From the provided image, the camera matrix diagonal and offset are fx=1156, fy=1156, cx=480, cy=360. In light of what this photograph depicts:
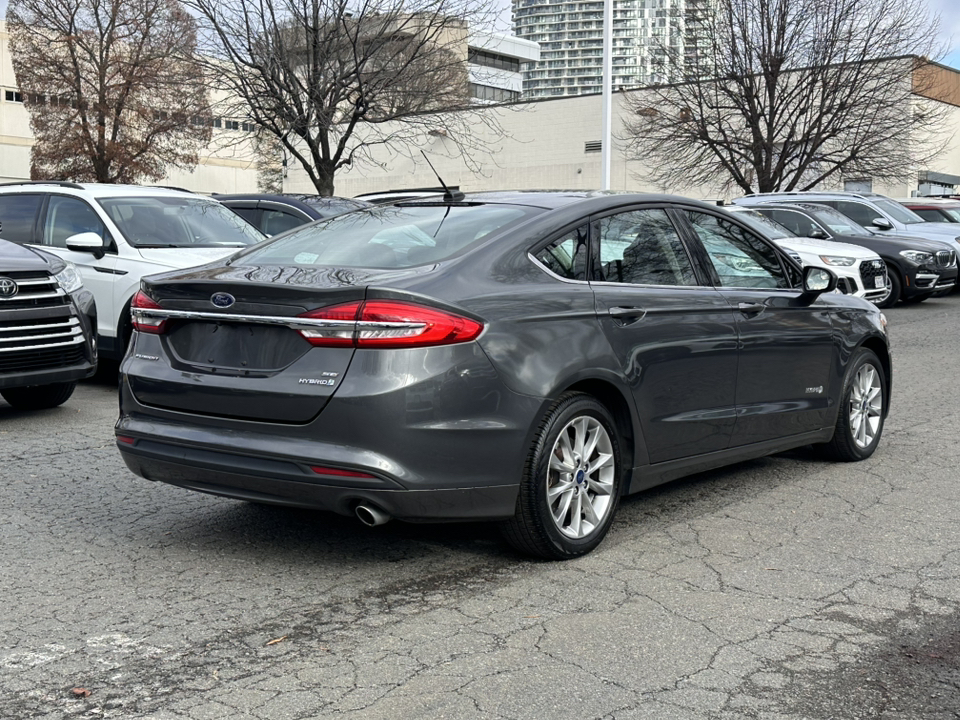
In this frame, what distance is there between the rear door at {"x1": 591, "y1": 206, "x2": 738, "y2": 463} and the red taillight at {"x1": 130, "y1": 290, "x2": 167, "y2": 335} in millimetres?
1878

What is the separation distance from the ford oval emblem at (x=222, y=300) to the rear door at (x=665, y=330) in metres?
1.57

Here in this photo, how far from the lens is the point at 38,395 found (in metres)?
8.84

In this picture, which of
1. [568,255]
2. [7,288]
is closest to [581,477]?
[568,255]

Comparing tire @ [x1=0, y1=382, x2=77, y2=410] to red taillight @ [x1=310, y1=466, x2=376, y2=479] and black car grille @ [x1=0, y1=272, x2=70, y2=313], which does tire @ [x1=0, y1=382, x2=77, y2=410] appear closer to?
black car grille @ [x1=0, y1=272, x2=70, y2=313]

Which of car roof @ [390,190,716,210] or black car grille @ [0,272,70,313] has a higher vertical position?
car roof @ [390,190,716,210]

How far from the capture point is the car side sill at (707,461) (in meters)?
5.34

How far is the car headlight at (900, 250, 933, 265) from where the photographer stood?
1862cm

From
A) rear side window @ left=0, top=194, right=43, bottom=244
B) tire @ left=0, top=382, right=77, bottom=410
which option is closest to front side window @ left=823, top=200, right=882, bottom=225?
rear side window @ left=0, top=194, right=43, bottom=244

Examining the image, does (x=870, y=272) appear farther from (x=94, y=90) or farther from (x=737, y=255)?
(x=94, y=90)

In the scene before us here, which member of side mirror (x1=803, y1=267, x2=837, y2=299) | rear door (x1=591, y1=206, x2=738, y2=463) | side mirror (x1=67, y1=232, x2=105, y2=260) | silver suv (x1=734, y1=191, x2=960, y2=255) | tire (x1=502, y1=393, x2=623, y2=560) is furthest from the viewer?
silver suv (x1=734, y1=191, x2=960, y2=255)

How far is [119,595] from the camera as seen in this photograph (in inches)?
175

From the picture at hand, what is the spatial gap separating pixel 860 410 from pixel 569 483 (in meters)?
2.94

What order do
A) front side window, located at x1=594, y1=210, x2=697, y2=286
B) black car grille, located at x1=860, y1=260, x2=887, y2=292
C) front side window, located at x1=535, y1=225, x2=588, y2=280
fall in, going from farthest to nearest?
black car grille, located at x1=860, y1=260, x2=887, y2=292, front side window, located at x1=594, y1=210, x2=697, y2=286, front side window, located at x1=535, y1=225, x2=588, y2=280

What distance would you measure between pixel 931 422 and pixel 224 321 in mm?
5735
